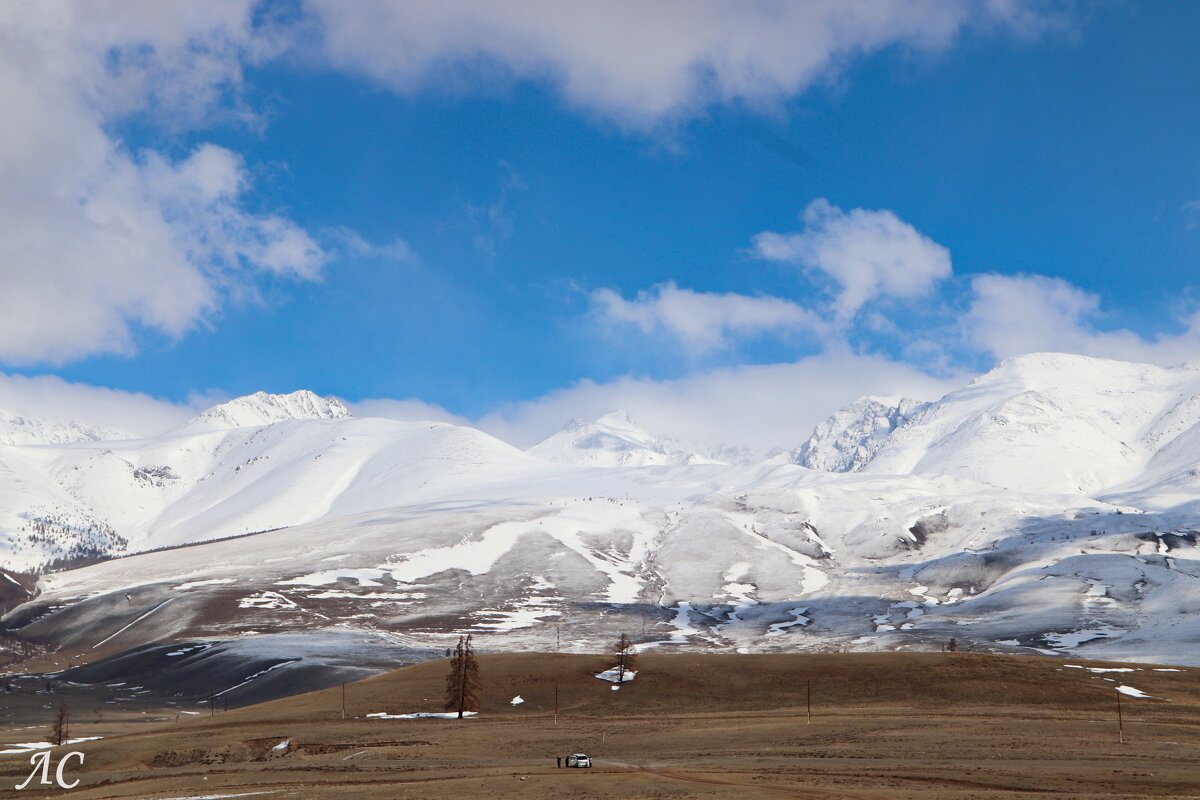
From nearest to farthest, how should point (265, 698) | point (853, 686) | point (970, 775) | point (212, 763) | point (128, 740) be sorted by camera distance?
point (970, 775), point (212, 763), point (128, 740), point (853, 686), point (265, 698)

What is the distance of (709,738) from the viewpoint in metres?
83.8

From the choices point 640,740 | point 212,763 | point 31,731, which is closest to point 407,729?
point 212,763

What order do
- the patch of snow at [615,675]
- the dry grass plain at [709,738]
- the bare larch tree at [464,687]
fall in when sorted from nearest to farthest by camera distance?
the dry grass plain at [709,738] → the bare larch tree at [464,687] → the patch of snow at [615,675]

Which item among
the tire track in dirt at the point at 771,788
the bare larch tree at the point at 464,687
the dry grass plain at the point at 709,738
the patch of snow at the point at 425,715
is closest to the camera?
Result: the tire track in dirt at the point at 771,788

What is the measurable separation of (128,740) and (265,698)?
10406 centimetres

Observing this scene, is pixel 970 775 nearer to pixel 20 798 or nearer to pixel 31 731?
pixel 20 798

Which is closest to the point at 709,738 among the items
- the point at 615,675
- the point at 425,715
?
the point at 615,675

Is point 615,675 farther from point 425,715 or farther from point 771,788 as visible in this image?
point 771,788

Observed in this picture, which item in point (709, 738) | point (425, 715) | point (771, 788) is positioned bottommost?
point (771, 788)

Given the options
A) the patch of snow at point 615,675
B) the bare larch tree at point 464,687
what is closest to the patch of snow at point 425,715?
the bare larch tree at point 464,687

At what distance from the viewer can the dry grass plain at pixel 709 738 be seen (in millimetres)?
61406

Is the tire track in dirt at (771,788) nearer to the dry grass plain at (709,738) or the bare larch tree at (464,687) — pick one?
the dry grass plain at (709,738)

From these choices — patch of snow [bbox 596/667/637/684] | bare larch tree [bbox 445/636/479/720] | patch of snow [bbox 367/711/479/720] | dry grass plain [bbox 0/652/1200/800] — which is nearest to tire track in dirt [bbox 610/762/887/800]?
dry grass plain [bbox 0/652/1200/800]

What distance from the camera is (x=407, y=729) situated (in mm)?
98750
